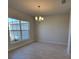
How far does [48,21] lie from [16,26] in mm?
3057

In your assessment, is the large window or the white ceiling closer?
the white ceiling

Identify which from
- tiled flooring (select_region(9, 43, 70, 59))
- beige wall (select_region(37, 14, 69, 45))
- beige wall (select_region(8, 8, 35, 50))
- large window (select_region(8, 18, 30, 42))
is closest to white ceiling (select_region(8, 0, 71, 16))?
beige wall (select_region(8, 8, 35, 50))

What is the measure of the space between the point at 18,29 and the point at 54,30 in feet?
10.4

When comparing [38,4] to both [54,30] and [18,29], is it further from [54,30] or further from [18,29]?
[54,30]

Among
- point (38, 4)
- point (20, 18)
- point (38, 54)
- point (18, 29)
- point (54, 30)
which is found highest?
point (38, 4)

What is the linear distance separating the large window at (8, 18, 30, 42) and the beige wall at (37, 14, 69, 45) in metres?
1.44

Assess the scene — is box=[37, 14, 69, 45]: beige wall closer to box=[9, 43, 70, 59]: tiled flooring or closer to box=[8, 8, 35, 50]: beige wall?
box=[8, 8, 35, 50]: beige wall

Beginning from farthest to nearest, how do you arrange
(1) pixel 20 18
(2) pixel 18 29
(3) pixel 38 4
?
(2) pixel 18 29
(1) pixel 20 18
(3) pixel 38 4

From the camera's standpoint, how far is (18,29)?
22.2 feet

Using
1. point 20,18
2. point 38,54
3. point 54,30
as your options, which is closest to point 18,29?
point 20,18

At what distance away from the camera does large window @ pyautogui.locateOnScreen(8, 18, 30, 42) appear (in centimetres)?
597
